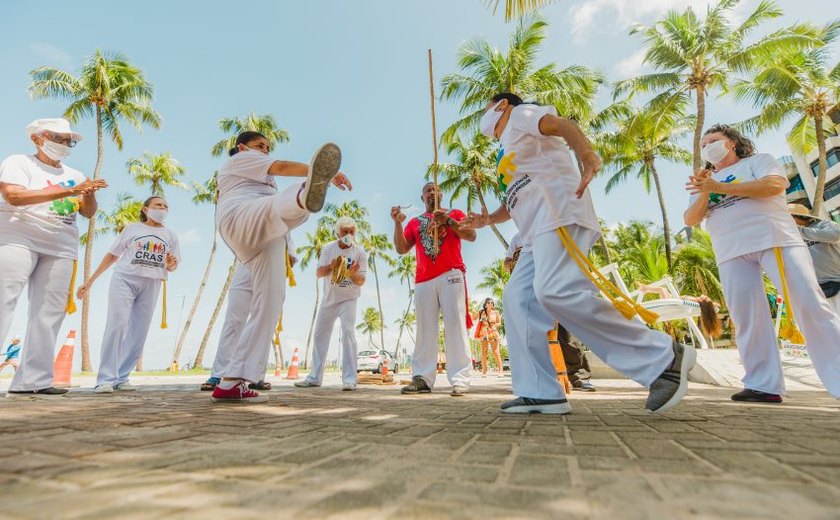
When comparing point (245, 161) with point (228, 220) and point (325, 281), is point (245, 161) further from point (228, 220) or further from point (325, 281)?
point (325, 281)

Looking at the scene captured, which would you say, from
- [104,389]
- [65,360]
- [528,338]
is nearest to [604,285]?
[528,338]

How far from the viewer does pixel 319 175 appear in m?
2.70

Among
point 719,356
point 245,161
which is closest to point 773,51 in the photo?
point 719,356

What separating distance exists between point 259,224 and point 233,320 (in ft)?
7.01

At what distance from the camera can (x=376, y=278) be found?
46438 millimetres

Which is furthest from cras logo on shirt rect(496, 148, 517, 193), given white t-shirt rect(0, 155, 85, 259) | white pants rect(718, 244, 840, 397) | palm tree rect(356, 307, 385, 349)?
palm tree rect(356, 307, 385, 349)

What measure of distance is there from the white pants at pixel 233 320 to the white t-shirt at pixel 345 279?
1032mm

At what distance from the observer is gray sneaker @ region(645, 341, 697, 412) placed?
2082 millimetres

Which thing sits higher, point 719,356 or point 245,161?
point 245,161

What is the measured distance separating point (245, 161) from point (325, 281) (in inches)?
100.0

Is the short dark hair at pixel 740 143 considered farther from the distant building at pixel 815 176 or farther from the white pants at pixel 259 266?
the distant building at pixel 815 176

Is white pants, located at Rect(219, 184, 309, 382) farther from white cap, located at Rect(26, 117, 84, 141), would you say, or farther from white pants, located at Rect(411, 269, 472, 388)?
white cap, located at Rect(26, 117, 84, 141)

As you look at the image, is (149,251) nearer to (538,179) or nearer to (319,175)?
(319,175)

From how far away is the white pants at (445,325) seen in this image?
4.36m
